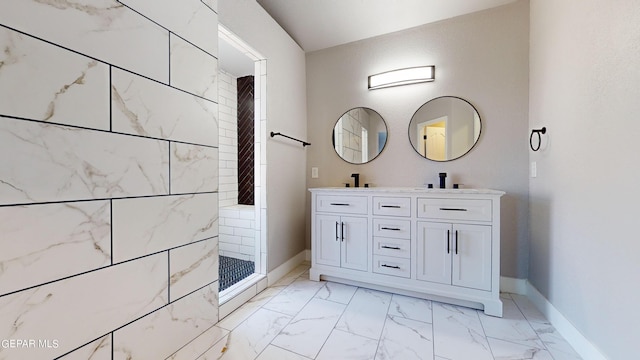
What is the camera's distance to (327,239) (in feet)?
7.31

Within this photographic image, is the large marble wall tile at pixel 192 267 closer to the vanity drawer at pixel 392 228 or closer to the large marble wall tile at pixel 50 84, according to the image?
the large marble wall tile at pixel 50 84

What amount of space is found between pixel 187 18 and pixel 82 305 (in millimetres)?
1492

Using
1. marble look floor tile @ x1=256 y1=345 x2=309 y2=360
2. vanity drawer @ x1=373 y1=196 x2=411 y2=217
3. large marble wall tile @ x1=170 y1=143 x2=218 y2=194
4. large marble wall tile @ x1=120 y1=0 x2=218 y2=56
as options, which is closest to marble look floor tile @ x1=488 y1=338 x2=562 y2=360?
vanity drawer @ x1=373 y1=196 x2=411 y2=217

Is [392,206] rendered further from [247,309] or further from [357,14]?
[357,14]

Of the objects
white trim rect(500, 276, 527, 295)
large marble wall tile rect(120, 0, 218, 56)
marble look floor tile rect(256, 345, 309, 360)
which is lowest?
marble look floor tile rect(256, 345, 309, 360)

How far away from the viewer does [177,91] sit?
1312 mm

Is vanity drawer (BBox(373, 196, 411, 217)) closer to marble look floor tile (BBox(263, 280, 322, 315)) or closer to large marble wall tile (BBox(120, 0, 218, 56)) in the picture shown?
marble look floor tile (BBox(263, 280, 322, 315))

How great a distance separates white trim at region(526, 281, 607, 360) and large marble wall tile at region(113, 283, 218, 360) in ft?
6.91

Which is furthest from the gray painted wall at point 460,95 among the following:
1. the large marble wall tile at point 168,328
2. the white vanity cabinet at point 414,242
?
the large marble wall tile at point 168,328

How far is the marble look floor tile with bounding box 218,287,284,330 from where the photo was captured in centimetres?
161

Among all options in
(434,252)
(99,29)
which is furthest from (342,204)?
(99,29)

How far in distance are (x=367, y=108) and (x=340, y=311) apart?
6.42 ft

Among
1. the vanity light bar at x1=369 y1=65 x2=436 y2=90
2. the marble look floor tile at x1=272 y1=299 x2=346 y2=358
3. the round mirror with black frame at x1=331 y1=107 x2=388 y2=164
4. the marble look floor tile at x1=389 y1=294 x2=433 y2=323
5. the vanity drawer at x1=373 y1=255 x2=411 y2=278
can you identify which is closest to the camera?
the marble look floor tile at x1=272 y1=299 x2=346 y2=358
